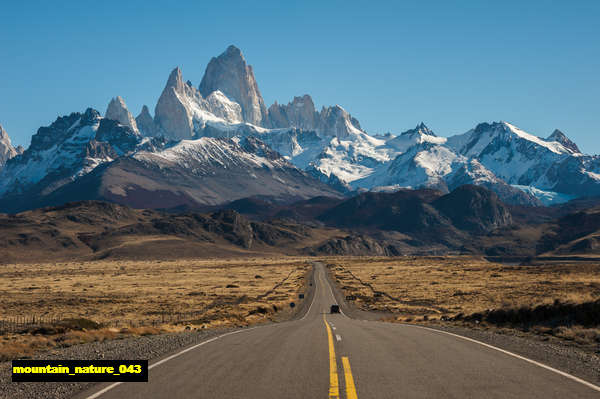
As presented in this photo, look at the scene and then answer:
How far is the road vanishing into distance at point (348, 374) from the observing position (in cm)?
1317

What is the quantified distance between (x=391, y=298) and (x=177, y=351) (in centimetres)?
5966

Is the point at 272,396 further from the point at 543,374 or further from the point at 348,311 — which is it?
the point at 348,311

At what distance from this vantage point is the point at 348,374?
→ 49.6ft

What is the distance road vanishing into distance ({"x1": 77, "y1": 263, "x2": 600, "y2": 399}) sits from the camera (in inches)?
519

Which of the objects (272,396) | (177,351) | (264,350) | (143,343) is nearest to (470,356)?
(264,350)

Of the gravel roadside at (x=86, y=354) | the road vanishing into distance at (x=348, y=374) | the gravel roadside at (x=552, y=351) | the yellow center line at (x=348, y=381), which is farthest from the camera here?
the gravel roadside at (x=552, y=351)

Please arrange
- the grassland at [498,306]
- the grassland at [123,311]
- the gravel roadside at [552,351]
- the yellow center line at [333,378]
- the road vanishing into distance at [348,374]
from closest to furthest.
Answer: the yellow center line at [333,378], the road vanishing into distance at [348,374], the gravel roadside at [552,351], the grassland at [123,311], the grassland at [498,306]

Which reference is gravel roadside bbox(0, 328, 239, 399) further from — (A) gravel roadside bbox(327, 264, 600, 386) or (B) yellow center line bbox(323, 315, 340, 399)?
(A) gravel roadside bbox(327, 264, 600, 386)

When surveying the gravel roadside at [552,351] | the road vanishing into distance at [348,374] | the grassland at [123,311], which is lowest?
the grassland at [123,311]

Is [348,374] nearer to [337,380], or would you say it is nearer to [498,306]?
[337,380]

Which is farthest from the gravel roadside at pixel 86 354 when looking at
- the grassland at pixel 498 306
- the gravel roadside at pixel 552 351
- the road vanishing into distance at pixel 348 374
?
the grassland at pixel 498 306

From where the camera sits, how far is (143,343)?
78.2 feet

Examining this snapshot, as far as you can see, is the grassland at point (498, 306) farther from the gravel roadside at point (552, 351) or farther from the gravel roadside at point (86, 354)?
the gravel roadside at point (86, 354)

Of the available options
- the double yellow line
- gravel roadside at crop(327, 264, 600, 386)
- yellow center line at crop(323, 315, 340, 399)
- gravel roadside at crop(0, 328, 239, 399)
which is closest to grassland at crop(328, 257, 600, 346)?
gravel roadside at crop(327, 264, 600, 386)
